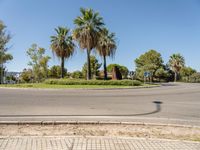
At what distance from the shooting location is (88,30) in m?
37.2

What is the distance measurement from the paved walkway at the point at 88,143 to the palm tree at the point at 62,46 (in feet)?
129

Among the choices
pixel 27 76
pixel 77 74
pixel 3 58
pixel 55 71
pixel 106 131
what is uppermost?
pixel 3 58

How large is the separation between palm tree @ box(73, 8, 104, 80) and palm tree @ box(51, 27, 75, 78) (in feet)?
22.1

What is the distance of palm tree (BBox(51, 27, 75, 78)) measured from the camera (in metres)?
44.1

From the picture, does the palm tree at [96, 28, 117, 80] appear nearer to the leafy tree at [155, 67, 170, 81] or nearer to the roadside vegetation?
the roadside vegetation

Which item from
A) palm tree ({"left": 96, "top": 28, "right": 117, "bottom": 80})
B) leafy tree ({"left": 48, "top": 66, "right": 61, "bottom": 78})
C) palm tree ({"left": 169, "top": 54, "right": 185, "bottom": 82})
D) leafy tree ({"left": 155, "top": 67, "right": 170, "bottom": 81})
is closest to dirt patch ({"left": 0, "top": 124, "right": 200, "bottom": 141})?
palm tree ({"left": 96, "top": 28, "right": 117, "bottom": 80})

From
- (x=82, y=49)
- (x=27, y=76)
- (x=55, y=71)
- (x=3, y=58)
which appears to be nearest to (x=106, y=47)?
(x=82, y=49)

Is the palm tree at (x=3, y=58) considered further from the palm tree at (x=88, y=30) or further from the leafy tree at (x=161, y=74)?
the leafy tree at (x=161, y=74)

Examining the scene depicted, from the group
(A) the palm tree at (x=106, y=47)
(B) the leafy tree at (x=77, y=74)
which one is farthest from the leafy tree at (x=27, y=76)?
(A) the palm tree at (x=106, y=47)

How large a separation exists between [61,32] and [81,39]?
31.3ft

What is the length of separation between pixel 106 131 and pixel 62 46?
128ft

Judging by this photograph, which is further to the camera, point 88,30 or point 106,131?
point 88,30

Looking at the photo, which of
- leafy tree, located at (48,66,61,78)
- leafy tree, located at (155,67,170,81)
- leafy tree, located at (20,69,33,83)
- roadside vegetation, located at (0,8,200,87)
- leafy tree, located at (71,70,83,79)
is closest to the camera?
roadside vegetation, located at (0,8,200,87)

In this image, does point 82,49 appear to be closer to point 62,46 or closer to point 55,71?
point 62,46
